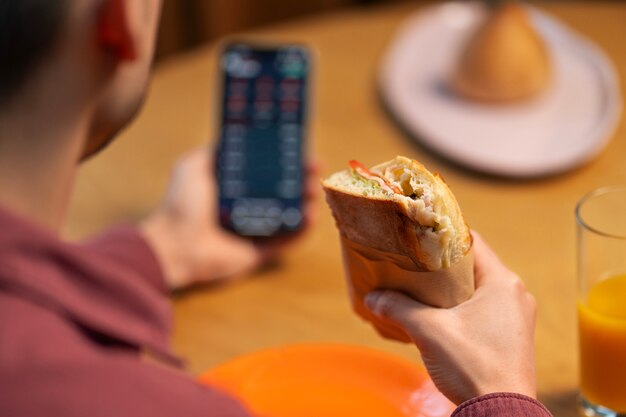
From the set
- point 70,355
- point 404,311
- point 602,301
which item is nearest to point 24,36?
point 70,355

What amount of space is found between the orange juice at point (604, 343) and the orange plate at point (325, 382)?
0.12 m

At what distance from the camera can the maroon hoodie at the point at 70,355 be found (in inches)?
21.9

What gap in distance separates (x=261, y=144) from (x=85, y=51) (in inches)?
18.6

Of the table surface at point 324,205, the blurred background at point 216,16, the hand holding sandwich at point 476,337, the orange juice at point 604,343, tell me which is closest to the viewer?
the hand holding sandwich at point 476,337

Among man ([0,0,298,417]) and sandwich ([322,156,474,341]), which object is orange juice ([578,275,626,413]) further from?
man ([0,0,298,417])

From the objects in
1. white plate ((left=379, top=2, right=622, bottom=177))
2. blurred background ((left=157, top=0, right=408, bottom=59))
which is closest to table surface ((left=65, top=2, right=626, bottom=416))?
white plate ((left=379, top=2, right=622, bottom=177))

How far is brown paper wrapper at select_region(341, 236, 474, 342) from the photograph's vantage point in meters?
0.65

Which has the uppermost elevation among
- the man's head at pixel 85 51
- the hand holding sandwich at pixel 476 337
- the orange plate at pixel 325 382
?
the man's head at pixel 85 51

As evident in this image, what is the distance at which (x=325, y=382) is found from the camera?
2.72 feet

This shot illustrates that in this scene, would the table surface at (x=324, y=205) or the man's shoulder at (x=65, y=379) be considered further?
the table surface at (x=324, y=205)

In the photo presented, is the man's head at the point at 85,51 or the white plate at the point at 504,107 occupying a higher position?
the man's head at the point at 85,51

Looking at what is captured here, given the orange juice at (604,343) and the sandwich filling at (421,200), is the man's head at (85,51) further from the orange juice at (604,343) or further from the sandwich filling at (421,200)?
the orange juice at (604,343)

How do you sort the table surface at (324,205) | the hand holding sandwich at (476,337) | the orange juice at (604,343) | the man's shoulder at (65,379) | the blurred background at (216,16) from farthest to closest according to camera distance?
the blurred background at (216,16)
the table surface at (324,205)
the orange juice at (604,343)
the hand holding sandwich at (476,337)
the man's shoulder at (65,379)

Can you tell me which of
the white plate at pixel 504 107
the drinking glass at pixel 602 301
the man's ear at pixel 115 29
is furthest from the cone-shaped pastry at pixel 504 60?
the man's ear at pixel 115 29
